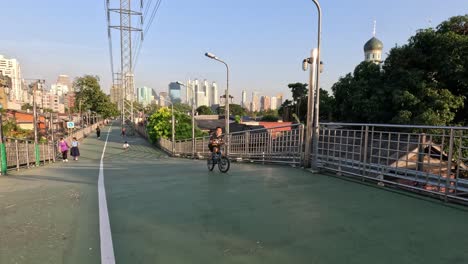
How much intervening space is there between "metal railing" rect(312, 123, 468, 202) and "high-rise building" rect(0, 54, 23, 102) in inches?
2591

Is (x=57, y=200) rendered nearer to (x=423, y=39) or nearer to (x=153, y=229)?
(x=153, y=229)

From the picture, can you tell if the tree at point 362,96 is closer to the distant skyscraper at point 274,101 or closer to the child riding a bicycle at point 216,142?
the child riding a bicycle at point 216,142

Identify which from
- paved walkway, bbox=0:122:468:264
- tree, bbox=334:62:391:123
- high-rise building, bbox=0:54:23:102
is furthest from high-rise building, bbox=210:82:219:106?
paved walkway, bbox=0:122:468:264

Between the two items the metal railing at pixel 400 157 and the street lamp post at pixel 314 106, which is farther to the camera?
the street lamp post at pixel 314 106

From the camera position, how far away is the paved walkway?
272 centimetres

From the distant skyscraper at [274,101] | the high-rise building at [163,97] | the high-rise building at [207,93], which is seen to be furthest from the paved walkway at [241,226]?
the distant skyscraper at [274,101]

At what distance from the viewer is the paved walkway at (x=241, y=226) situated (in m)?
2.72

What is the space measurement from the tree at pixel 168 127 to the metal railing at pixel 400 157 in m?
27.9

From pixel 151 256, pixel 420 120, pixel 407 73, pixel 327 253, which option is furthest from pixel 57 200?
pixel 407 73

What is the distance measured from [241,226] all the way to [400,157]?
13.7 feet

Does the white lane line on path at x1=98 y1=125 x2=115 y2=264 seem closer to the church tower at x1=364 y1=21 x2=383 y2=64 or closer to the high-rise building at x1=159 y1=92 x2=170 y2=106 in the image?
the high-rise building at x1=159 y1=92 x2=170 y2=106

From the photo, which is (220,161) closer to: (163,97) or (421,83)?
(421,83)

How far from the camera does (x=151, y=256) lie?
8.86 ft

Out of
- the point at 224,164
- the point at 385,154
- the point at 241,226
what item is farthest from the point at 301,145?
the point at 241,226
